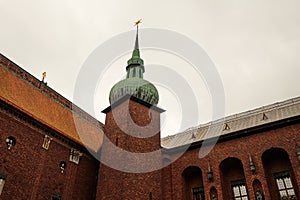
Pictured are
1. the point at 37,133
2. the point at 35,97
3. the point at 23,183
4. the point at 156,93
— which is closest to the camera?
the point at 23,183

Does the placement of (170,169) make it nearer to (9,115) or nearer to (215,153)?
(215,153)

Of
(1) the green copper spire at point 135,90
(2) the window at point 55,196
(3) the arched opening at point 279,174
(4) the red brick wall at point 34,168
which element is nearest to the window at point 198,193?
(3) the arched opening at point 279,174

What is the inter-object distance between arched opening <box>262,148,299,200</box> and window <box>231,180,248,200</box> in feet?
4.83

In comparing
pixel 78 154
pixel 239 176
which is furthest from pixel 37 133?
pixel 239 176

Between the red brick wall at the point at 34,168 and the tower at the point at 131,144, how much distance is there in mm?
1487

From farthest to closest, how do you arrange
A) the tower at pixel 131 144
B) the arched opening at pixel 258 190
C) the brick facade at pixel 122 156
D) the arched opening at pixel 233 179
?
the arched opening at pixel 233 179 < the tower at pixel 131 144 < the arched opening at pixel 258 190 < the brick facade at pixel 122 156

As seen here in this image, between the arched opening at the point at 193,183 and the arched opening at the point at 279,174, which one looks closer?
the arched opening at the point at 279,174

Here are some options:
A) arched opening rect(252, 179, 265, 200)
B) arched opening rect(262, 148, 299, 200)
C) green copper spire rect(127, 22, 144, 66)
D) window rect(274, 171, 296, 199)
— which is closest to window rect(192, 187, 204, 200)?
arched opening rect(252, 179, 265, 200)

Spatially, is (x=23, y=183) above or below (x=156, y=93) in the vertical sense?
below

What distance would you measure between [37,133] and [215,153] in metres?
10.7

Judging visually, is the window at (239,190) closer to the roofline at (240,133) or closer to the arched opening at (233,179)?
the arched opening at (233,179)

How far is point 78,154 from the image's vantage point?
62.0 ft

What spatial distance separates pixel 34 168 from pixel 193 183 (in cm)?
989

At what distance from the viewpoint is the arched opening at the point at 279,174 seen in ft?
52.5
